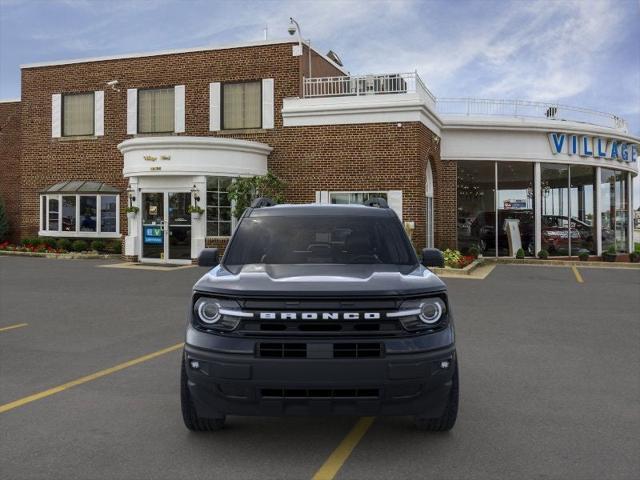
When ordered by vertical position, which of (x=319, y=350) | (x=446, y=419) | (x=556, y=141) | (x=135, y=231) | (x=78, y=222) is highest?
(x=556, y=141)

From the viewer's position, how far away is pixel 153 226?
20.5m

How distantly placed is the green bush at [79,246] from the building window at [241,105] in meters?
7.03

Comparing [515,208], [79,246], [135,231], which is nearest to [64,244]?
[79,246]

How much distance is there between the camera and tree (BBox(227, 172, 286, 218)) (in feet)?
64.2

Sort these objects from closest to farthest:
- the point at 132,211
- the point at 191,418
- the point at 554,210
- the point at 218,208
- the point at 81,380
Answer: the point at 191,418, the point at 81,380, the point at 218,208, the point at 132,211, the point at 554,210

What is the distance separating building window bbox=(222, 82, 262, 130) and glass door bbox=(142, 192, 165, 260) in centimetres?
420

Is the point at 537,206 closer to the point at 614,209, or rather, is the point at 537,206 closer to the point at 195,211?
the point at 614,209

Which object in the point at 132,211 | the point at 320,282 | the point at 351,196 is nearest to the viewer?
the point at 320,282

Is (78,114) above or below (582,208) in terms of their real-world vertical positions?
above

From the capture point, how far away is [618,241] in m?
26.9

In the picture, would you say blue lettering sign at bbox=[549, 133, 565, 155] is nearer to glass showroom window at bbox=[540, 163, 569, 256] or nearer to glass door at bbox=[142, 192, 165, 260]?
glass showroom window at bbox=[540, 163, 569, 256]

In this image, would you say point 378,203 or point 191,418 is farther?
point 378,203

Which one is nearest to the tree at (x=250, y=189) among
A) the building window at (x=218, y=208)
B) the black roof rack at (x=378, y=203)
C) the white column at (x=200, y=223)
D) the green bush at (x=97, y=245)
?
the building window at (x=218, y=208)

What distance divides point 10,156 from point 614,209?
2737cm
